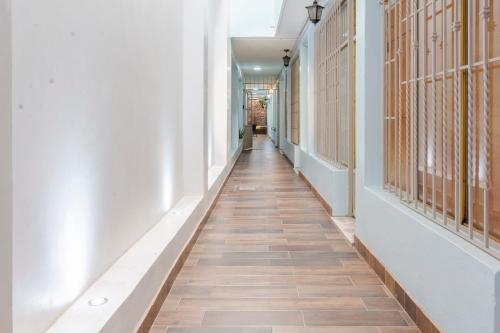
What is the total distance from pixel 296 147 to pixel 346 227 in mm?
6419

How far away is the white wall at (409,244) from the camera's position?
2055 mm

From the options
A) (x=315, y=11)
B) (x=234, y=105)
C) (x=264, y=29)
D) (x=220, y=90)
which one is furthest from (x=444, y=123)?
(x=234, y=105)

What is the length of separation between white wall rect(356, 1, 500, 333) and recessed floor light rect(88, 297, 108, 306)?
5.13 ft

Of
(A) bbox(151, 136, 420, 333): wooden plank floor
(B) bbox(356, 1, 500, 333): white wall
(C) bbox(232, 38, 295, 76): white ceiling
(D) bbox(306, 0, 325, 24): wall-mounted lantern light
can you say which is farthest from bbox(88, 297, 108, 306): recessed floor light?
(C) bbox(232, 38, 295, 76): white ceiling

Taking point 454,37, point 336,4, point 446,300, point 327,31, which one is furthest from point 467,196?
point 327,31

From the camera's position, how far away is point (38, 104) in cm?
185

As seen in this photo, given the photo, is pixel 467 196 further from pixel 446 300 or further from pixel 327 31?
pixel 327 31

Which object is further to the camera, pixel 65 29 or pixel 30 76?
pixel 65 29

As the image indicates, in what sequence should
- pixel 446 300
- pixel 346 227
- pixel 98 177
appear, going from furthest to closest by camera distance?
1. pixel 346 227
2. pixel 98 177
3. pixel 446 300
